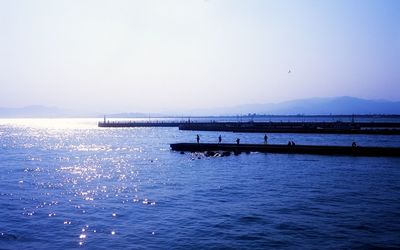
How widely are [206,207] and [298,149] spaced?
107 feet

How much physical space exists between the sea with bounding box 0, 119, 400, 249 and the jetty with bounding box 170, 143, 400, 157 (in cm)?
728

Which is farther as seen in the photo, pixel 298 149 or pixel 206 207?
pixel 298 149

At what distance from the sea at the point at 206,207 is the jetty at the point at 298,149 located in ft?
23.9

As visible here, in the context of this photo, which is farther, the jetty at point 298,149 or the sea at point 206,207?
the jetty at point 298,149

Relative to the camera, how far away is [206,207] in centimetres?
2453

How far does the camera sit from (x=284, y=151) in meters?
55.1

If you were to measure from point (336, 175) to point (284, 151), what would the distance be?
1885 centimetres

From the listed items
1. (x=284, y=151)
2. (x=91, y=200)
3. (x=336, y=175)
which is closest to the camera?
(x=91, y=200)

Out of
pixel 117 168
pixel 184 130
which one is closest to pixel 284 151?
pixel 117 168

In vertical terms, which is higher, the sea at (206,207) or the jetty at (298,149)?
the jetty at (298,149)

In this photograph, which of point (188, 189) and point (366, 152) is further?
point (366, 152)

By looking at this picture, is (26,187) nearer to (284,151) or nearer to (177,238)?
(177,238)

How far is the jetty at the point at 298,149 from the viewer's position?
5057cm

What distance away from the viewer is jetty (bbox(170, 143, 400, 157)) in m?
50.6
